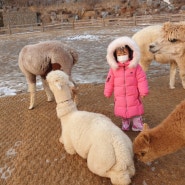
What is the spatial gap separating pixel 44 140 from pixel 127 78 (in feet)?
4.33

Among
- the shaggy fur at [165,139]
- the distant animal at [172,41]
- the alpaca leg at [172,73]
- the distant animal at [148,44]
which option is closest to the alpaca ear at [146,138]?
the shaggy fur at [165,139]

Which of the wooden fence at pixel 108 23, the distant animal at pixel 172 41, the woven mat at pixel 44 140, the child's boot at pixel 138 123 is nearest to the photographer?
the woven mat at pixel 44 140

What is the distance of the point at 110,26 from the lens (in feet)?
71.5

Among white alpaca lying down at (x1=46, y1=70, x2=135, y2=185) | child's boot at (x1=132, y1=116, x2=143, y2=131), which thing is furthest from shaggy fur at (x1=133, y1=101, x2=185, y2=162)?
child's boot at (x1=132, y1=116, x2=143, y2=131)

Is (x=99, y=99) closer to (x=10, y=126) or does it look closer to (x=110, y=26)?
(x=10, y=126)

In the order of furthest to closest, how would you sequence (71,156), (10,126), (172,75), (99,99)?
(172,75)
(99,99)
(10,126)
(71,156)

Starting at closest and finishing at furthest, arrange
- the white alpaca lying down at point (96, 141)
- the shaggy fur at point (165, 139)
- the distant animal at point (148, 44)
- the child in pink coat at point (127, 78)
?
the shaggy fur at point (165, 139) < the white alpaca lying down at point (96, 141) < the child in pink coat at point (127, 78) < the distant animal at point (148, 44)

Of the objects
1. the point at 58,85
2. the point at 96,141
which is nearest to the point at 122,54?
the point at 58,85

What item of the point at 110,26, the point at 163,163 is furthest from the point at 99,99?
the point at 110,26

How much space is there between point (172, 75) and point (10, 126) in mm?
3214

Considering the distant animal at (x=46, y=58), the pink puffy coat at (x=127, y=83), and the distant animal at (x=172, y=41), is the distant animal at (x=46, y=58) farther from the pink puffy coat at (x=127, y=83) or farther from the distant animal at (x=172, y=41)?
the distant animal at (x=172, y=41)

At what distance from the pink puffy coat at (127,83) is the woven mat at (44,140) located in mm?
344

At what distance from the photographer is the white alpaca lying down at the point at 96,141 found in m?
2.48

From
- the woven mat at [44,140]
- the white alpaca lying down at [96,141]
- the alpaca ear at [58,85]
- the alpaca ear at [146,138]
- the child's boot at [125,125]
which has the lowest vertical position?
the woven mat at [44,140]
